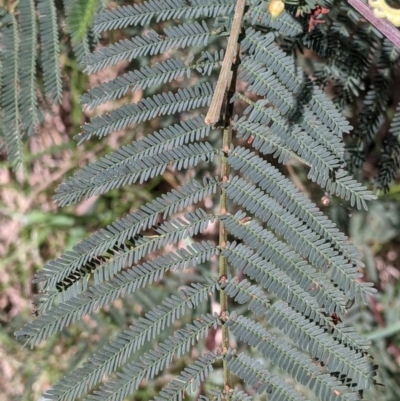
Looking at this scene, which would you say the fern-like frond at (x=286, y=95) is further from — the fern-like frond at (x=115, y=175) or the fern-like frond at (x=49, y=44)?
the fern-like frond at (x=49, y=44)

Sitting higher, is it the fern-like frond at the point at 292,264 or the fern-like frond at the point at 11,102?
the fern-like frond at the point at 292,264

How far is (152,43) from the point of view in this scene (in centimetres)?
161

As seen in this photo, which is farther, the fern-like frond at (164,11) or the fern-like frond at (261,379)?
the fern-like frond at (164,11)

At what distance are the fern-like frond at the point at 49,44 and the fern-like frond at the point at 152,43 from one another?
24 centimetres

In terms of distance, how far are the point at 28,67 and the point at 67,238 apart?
1486 mm

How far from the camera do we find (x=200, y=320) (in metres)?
1.41

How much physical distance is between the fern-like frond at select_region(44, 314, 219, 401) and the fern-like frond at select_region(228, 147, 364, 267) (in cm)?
34

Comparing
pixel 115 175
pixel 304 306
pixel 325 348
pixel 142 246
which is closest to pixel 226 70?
pixel 115 175

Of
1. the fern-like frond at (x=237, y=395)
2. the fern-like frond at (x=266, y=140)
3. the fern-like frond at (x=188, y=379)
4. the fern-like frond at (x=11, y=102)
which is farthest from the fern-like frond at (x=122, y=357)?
the fern-like frond at (x=11, y=102)

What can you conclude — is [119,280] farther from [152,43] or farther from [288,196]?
[152,43]

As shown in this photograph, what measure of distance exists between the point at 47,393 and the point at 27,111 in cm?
87

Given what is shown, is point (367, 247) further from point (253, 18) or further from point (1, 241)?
point (1, 241)

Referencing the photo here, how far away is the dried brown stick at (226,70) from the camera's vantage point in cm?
135

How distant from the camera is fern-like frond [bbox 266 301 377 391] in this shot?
4.34 ft
